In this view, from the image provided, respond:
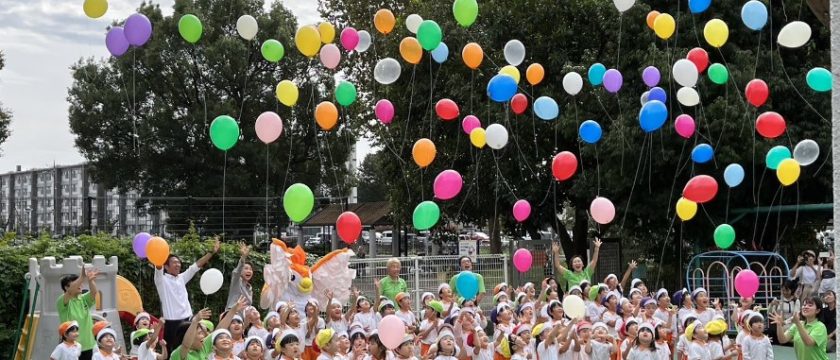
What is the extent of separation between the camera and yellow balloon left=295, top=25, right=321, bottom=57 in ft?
41.1

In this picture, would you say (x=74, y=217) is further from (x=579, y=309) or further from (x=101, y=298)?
(x=579, y=309)

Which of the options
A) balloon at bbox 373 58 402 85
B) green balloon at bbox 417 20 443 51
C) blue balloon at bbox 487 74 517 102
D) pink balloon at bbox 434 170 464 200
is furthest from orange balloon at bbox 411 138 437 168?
green balloon at bbox 417 20 443 51

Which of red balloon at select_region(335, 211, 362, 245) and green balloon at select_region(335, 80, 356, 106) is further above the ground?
green balloon at select_region(335, 80, 356, 106)

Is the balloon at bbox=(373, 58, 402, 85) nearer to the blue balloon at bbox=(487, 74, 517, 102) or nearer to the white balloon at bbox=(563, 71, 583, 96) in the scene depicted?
the blue balloon at bbox=(487, 74, 517, 102)

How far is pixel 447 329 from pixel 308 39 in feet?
16.4

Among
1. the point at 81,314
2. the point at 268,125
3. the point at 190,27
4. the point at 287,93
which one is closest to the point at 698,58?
the point at 287,93

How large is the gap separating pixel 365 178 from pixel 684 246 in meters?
42.2

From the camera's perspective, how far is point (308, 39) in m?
12.5

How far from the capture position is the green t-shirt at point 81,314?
9102 millimetres

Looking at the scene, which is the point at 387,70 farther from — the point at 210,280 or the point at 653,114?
the point at 210,280

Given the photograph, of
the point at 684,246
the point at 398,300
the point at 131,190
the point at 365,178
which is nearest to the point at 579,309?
the point at 398,300

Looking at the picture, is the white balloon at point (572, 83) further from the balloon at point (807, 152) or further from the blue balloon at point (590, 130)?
the balloon at point (807, 152)

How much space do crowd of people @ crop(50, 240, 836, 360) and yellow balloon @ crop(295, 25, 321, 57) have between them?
290 cm

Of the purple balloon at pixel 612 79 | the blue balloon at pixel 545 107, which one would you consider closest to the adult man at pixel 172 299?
the blue balloon at pixel 545 107
